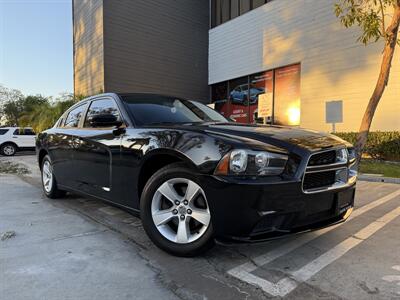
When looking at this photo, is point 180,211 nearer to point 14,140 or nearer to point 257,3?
point 257,3

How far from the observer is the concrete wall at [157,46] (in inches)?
638

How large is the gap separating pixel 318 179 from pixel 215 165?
2.90ft

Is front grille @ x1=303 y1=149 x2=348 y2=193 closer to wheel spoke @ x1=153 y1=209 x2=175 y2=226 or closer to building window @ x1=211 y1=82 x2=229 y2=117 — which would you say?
wheel spoke @ x1=153 y1=209 x2=175 y2=226

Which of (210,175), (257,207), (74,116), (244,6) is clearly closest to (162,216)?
(210,175)

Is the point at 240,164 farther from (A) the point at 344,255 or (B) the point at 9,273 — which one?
(B) the point at 9,273

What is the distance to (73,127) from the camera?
16.0ft

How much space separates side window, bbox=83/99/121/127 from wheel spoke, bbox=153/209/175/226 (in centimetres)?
125

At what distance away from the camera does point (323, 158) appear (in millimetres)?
2988

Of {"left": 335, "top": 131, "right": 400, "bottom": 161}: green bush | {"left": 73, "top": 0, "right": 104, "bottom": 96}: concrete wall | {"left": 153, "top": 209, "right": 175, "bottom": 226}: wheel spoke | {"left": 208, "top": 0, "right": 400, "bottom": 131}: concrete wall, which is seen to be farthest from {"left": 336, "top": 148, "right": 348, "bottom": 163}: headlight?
{"left": 73, "top": 0, "right": 104, "bottom": 96}: concrete wall

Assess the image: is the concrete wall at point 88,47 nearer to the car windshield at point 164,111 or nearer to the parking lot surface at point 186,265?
the car windshield at point 164,111

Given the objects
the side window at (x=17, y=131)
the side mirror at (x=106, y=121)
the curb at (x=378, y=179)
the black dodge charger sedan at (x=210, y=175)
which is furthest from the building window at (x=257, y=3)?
the side mirror at (x=106, y=121)

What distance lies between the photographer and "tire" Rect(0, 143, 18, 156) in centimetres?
1717

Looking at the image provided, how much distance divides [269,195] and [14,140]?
17.8m

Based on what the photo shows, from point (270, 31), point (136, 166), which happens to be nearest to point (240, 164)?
point (136, 166)
